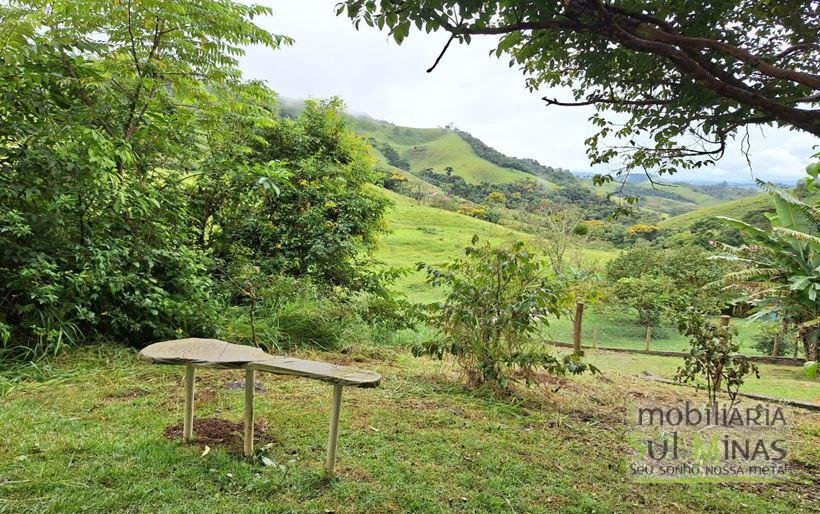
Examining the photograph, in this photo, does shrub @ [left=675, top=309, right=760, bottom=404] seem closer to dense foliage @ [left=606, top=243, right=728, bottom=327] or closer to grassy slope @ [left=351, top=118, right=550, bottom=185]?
dense foliage @ [left=606, top=243, right=728, bottom=327]

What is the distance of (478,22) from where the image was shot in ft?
7.42

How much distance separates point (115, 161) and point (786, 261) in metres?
6.99

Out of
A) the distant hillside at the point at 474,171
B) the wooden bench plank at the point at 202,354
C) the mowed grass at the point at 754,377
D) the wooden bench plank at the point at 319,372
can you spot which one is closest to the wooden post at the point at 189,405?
the wooden bench plank at the point at 202,354

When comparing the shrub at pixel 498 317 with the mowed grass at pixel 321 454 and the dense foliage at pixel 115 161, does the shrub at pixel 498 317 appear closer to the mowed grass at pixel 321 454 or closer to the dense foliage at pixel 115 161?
the mowed grass at pixel 321 454

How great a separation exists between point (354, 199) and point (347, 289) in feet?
5.45

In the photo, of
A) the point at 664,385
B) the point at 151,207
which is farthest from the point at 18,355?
the point at 664,385

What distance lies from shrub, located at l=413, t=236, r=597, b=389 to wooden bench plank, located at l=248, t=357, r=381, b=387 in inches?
Answer: 88.9

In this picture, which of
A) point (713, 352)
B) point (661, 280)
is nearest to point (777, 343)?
point (661, 280)

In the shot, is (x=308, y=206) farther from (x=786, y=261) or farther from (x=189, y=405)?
(x=786, y=261)

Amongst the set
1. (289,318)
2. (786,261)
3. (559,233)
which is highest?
(559,233)

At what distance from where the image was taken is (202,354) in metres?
2.76

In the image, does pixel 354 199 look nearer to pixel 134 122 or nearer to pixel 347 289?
pixel 347 289

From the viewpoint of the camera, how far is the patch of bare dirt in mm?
3018

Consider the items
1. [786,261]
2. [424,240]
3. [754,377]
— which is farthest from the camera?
[424,240]
